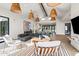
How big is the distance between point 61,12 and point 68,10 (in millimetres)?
177

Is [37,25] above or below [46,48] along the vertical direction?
above

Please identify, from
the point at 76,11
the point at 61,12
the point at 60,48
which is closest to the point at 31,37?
the point at 60,48

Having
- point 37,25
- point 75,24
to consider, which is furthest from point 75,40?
point 37,25

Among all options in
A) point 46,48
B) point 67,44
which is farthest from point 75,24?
point 46,48

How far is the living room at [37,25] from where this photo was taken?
8.63ft

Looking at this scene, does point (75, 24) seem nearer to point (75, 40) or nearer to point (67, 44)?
point (75, 40)

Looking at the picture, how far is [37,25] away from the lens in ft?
9.09

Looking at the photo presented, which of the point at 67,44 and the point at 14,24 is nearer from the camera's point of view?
the point at 14,24

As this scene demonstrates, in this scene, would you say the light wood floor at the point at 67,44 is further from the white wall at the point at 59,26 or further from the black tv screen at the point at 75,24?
the black tv screen at the point at 75,24

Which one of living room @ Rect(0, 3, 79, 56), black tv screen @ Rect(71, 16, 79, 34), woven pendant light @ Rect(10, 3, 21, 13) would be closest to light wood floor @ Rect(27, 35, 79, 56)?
living room @ Rect(0, 3, 79, 56)

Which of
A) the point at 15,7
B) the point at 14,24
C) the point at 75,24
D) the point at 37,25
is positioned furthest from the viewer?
the point at 75,24

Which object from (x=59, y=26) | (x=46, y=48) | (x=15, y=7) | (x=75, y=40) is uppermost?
(x=15, y=7)

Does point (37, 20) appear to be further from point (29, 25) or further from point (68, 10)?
point (68, 10)

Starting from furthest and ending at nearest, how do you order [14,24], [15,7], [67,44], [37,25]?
[67,44] → [37,25] → [14,24] → [15,7]
